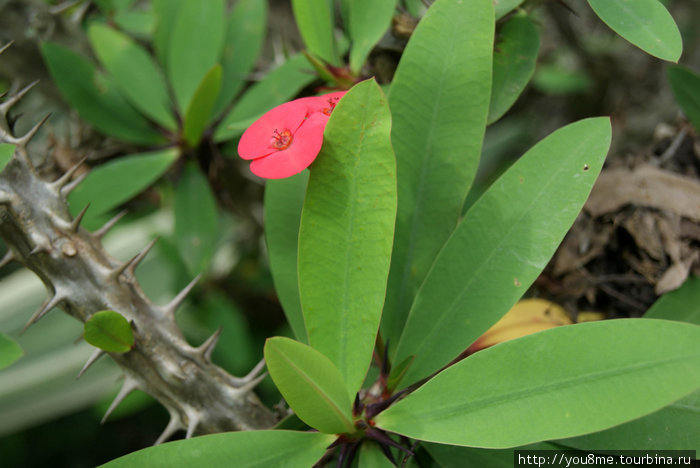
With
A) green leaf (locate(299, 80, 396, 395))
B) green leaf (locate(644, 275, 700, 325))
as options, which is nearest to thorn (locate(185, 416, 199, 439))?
green leaf (locate(299, 80, 396, 395))

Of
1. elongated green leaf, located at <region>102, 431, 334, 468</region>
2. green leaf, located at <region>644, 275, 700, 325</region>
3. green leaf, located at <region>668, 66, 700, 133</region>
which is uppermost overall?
green leaf, located at <region>668, 66, 700, 133</region>

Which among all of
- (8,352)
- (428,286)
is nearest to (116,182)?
(8,352)

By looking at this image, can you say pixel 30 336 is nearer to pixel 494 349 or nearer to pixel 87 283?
pixel 87 283

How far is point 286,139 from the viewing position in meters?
0.65

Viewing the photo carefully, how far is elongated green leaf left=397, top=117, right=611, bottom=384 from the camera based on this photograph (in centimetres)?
68

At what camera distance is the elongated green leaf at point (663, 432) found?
2.15ft

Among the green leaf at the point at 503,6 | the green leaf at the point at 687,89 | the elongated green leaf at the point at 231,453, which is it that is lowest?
the elongated green leaf at the point at 231,453

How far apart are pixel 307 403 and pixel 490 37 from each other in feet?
1.61

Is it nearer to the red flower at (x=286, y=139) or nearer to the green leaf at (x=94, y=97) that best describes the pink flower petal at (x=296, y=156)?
the red flower at (x=286, y=139)

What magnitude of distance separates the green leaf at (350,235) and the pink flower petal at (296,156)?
2cm

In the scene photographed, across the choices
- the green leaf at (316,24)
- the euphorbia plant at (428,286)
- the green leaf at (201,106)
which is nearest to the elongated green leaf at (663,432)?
the euphorbia plant at (428,286)

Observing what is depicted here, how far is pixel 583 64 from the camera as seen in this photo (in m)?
1.72

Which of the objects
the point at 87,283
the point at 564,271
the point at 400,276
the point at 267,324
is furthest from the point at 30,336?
the point at 564,271

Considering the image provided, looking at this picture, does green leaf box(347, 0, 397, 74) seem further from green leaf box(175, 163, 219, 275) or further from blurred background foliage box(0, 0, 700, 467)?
green leaf box(175, 163, 219, 275)
